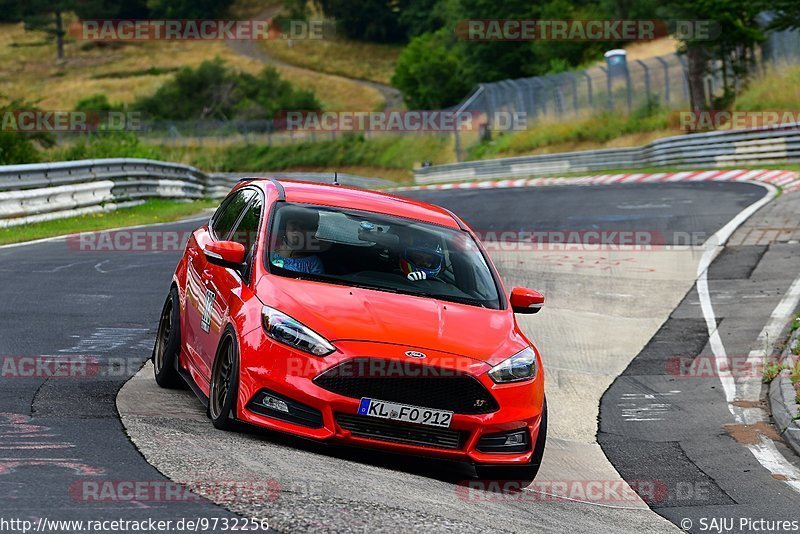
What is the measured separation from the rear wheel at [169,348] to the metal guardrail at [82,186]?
1180 cm

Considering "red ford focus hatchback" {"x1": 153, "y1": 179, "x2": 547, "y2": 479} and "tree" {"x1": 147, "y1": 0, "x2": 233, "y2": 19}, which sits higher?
"red ford focus hatchback" {"x1": 153, "y1": 179, "x2": 547, "y2": 479}

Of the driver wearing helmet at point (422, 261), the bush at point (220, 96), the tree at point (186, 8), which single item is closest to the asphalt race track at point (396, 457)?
the driver wearing helmet at point (422, 261)

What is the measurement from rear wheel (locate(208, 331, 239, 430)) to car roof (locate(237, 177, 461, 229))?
4.66 feet

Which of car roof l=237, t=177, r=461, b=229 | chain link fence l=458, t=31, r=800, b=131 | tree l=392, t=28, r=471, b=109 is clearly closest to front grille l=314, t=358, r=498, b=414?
car roof l=237, t=177, r=461, b=229

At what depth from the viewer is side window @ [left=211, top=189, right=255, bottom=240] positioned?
30.4 ft

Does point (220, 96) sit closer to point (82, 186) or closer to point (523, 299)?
point (82, 186)

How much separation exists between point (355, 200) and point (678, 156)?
92.9ft

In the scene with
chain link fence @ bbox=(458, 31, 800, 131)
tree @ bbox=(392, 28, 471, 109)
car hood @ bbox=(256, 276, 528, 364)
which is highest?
car hood @ bbox=(256, 276, 528, 364)

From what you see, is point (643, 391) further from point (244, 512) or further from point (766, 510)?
point (244, 512)

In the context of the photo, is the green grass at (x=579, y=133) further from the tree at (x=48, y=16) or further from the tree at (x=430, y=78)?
the tree at (x=48, y=16)

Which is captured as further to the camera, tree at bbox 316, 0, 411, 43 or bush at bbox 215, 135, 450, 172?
tree at bbox 316, 0, 411, 43

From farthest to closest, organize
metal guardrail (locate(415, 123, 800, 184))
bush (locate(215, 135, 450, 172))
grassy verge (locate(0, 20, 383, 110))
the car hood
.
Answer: grassy verge (locate(0, 20, 383, 110))
bush (locate(215, 135, 450, 172))
metal guardrail (locate(415, 123, 800, 184))
the car hood

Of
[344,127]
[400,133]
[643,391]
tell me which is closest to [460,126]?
[400,133]

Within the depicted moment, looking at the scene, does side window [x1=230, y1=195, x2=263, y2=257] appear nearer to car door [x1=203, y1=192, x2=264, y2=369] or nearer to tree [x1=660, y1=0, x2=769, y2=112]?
car door [x1=203, y1=192, x2=264, y2=369]
